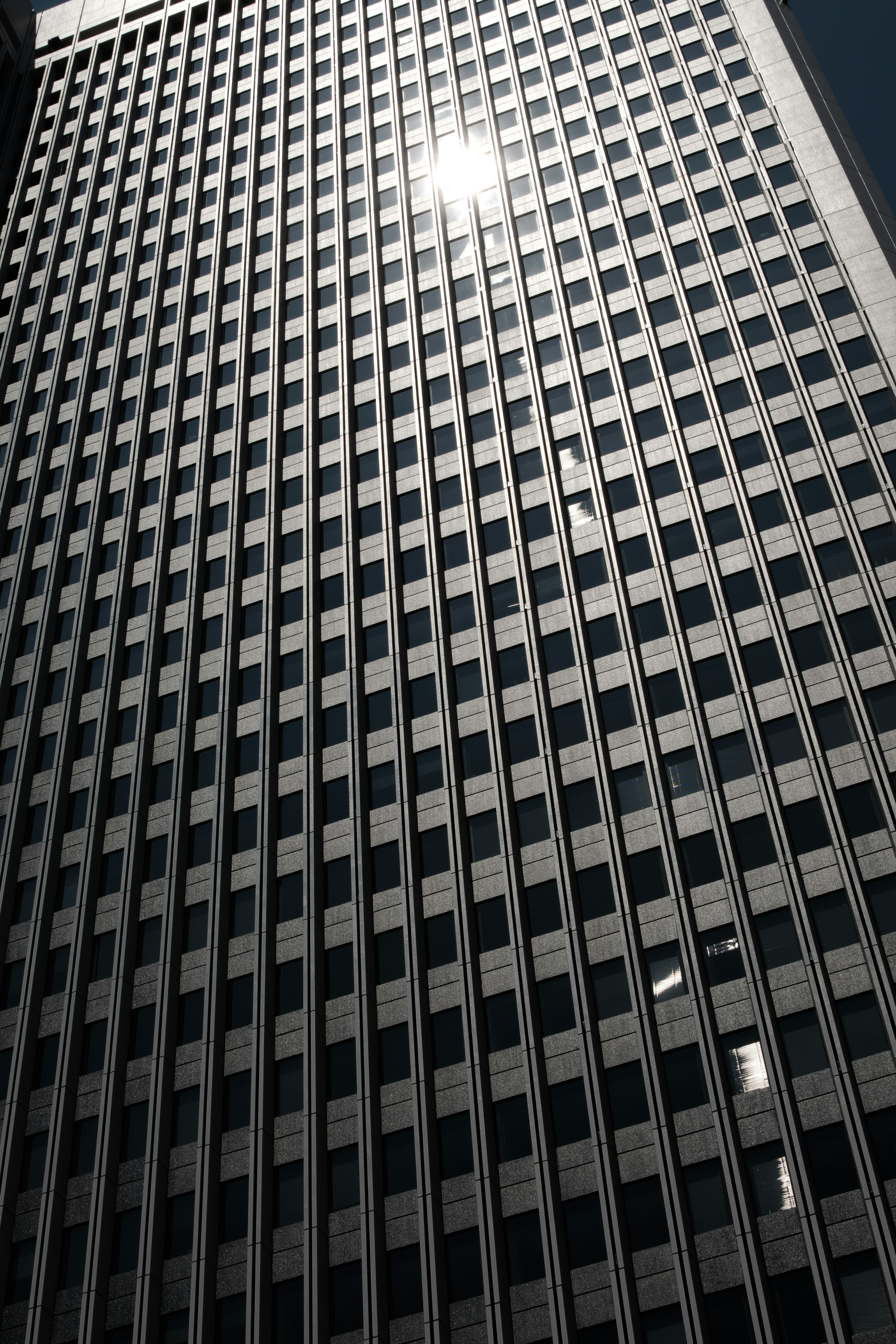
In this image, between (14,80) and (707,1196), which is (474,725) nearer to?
(707,1196)

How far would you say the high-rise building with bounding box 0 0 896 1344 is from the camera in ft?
110

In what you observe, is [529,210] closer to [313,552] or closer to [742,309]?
[742,309]

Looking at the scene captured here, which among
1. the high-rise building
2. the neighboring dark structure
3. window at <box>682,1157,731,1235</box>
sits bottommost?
window at <box>682,1157,731,1235</box>

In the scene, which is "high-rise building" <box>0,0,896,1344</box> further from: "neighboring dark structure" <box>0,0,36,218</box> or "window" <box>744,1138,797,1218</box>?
"neighboring dark structure" <box>0,0,36,218</box>

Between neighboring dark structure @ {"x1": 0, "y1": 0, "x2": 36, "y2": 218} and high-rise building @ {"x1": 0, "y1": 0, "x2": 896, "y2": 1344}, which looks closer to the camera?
high-rise building @ {"x1": 0, "y1": 0, "x2": 896, "y2": 1344}

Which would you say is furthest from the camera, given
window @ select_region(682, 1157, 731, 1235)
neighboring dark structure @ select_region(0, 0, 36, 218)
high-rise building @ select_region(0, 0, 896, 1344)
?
neighboring dark structure @ select_region(0, 0, 36, 218)

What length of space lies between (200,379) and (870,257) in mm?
29810

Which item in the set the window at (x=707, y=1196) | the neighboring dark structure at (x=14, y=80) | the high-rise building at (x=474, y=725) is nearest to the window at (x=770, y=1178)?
the high-rise building at (x=474, y=725)

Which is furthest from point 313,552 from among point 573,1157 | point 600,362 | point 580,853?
point 573,1157

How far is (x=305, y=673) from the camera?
4719 centimetres

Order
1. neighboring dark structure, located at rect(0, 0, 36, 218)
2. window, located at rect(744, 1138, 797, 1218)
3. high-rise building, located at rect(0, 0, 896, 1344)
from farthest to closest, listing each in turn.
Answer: neighboring dark structure, located at rect(0, 0, 36, 218) → high-rise building, located at rect(0, 0, 896, 1344) → window, located at rect(744, 1138, 797, 1218)

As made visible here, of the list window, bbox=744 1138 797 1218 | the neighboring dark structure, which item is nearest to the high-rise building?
window, bbox=744 1138 797 1218

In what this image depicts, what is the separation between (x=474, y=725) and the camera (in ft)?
142

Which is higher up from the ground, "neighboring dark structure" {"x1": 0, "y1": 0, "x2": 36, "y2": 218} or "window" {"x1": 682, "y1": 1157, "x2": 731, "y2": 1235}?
"neighboring dark structure" {"x1": 0, "y1": 0, "x2": 36, "y2": 218}
